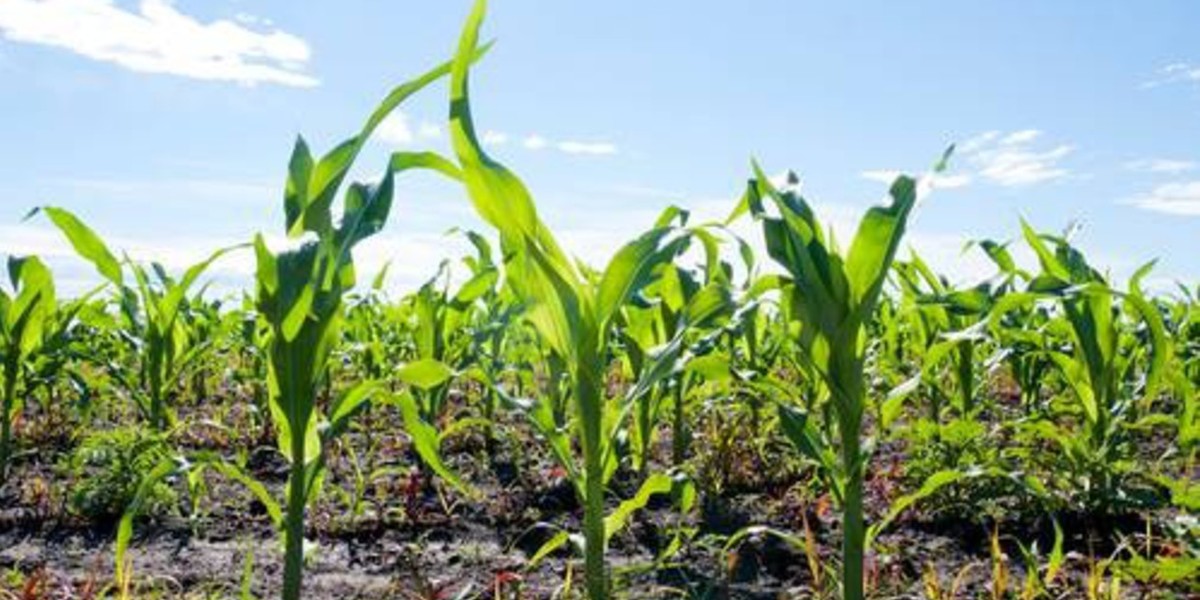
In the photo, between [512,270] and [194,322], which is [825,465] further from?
[194,322]

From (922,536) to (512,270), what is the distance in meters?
1.76

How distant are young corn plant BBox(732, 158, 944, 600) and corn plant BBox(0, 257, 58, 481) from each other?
3.22 meters

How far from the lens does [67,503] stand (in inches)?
166

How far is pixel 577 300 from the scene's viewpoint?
2.56m

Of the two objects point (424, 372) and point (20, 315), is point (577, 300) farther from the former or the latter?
point (20, 315)

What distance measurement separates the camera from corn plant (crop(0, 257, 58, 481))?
4309mm

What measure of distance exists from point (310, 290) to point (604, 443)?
813 mm

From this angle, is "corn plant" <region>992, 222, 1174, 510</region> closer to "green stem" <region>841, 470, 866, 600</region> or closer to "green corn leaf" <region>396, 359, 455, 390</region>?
"green stem" <region>841, 470, 866, 600</region>

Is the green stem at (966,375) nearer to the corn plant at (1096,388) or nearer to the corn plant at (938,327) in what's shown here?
the corn plant at (938,327)

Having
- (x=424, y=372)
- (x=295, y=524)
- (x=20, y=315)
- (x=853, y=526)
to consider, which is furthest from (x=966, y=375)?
(x=20, y=315)

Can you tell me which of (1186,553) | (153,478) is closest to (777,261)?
(1186,553)

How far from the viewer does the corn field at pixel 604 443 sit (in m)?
2.49

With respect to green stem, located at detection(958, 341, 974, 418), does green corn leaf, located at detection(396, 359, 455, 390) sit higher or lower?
higher

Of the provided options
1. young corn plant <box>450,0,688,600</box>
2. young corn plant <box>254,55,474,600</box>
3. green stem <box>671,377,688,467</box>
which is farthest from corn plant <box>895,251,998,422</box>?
young corn plant <box>254,55,474,600</box>
